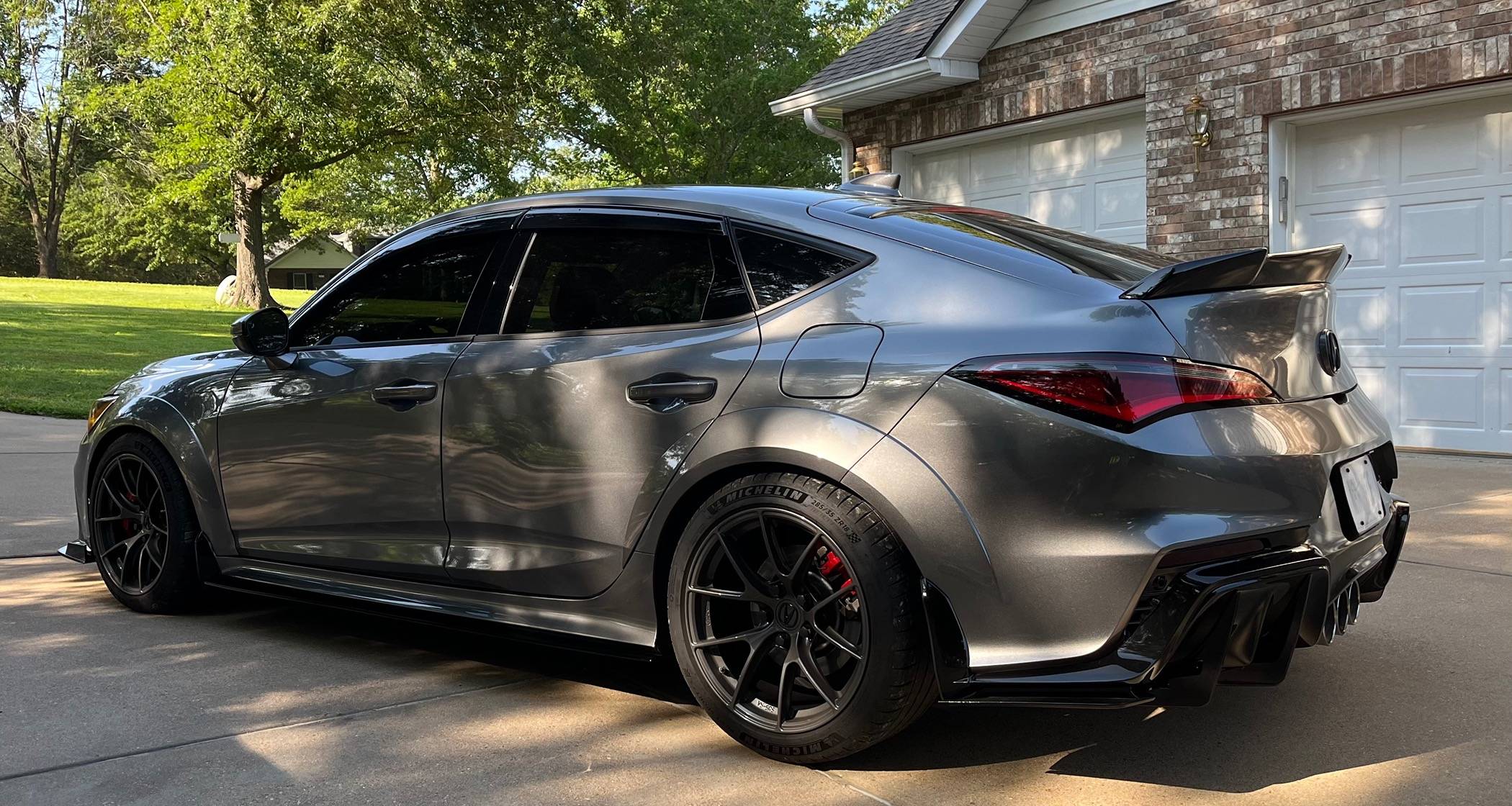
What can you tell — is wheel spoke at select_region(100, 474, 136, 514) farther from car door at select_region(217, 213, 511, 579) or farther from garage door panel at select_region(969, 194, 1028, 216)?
garage door panel at select_region(969, 194, 1028, 216)

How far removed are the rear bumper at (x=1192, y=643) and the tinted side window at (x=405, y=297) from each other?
6.12ft

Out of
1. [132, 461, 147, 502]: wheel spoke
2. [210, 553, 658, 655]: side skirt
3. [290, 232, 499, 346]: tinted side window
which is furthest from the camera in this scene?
[132, 461, 147, 502]: wheel spoke

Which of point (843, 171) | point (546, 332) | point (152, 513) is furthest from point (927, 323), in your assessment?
point (843, 171)

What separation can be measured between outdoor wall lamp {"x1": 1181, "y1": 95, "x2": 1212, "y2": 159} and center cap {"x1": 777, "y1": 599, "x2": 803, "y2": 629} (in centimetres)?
778

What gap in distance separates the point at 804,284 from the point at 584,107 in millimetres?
23968

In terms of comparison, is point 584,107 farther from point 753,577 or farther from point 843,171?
point 753,577

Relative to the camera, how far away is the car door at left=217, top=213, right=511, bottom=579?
3900 millimetres

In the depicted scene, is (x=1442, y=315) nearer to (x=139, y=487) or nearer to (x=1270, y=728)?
(x=1270, y=728)

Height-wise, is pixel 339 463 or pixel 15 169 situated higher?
pixel 15 169

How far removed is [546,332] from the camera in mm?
3723

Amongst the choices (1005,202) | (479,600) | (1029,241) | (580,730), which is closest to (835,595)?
(580,730)

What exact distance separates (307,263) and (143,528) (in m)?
92.2

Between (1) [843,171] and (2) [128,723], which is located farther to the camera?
(1) [843,171]

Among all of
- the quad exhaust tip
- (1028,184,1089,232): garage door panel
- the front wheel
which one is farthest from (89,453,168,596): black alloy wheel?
(1028,184,1089,232): garage door panel
